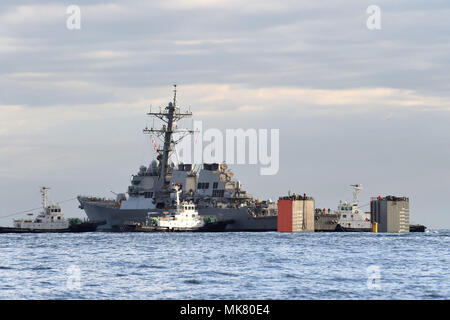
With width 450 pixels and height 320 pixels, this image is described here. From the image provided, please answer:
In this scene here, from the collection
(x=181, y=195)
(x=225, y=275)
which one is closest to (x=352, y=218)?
(x=181, y=195)

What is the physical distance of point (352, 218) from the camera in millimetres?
135000

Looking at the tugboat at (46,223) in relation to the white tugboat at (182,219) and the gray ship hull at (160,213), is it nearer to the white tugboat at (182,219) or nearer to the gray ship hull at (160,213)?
the gray ship hull at (160,213)

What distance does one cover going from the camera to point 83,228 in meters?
136

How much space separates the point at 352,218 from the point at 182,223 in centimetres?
2936

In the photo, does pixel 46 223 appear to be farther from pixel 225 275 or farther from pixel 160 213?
pixel 225 275

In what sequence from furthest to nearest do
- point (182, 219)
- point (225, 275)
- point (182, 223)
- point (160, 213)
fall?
point (160, 213), point (182, 219), point (182, 223), point (225, 275)

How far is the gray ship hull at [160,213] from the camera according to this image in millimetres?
126812

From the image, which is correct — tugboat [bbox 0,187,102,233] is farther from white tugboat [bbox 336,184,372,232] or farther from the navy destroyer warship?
white tugboat [bbox 336,184,372,232]

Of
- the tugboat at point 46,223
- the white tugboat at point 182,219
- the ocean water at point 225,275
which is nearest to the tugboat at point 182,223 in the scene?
the white tugboat at point 182,219

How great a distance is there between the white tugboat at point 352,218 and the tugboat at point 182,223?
20251mm

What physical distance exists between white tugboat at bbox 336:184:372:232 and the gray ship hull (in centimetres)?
1354

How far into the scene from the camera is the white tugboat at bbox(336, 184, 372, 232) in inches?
5276

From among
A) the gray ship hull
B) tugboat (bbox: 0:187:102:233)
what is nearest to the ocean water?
the gray ship hull
